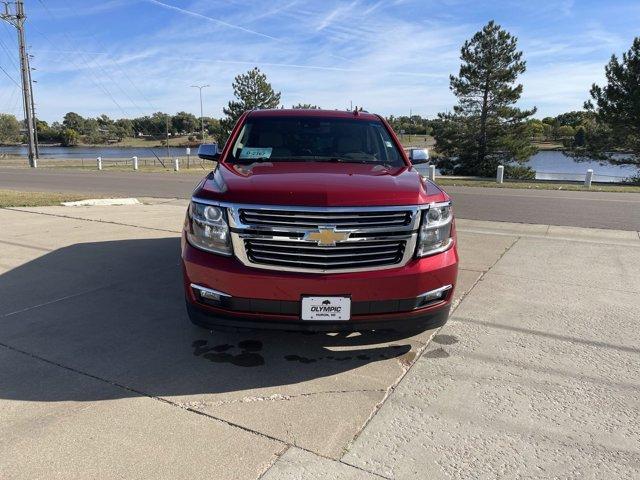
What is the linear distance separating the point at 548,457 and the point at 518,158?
156ft

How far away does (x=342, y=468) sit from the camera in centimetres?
239

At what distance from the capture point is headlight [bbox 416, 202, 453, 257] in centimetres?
329

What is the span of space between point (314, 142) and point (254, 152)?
23.3 inches

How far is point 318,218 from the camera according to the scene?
3119 mm

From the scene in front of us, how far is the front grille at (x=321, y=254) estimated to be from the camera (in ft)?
10.3

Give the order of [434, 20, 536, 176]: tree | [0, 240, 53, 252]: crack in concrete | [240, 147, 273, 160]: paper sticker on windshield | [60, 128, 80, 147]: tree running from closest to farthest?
[240, 147, 273, 160]: paper sticker on windshield, [0, 240, 53, 252]: crack in concrete, [434, 20, 536, 176]: tree, [60, 128, 80, 147]: tree

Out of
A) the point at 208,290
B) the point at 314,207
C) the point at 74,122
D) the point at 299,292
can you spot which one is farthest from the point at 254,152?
the point at 74,122

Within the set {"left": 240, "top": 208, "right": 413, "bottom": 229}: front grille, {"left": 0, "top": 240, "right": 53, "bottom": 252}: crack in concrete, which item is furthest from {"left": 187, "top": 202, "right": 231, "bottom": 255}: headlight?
{"left": 0, "top": 240, "right": 53, "bottom": 252}: crack in concrete

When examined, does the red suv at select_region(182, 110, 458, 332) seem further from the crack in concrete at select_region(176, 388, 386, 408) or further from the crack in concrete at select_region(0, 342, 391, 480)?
the crack in concrete at select_region(0, 342, 391, 480)

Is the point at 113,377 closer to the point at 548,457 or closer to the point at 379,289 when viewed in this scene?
the point at 379,289

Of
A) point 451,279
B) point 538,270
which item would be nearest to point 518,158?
point 538,270

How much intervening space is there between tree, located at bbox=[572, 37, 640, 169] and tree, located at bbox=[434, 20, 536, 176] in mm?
8606

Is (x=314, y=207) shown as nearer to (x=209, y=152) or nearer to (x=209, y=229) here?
(x=209, y=229)

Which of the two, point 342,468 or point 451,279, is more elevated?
point 451,279
